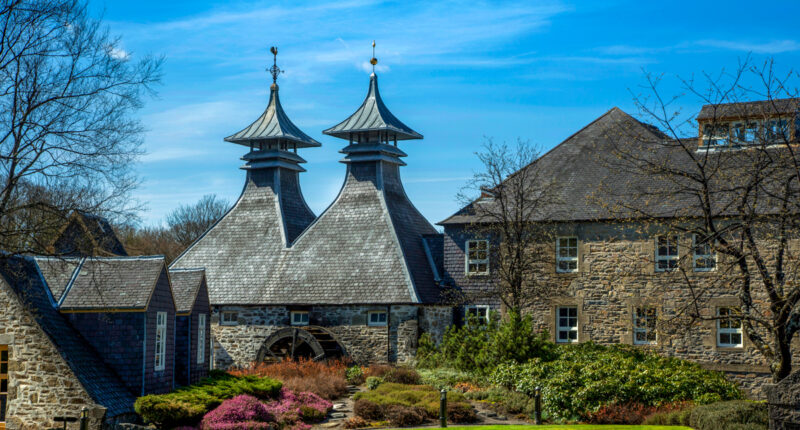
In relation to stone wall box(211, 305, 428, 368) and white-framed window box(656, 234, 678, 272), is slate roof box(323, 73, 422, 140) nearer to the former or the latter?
stone wall box(211, 305, 428, 368)

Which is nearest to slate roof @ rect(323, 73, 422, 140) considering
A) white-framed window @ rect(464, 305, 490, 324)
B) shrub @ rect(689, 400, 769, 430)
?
white-framed window @ rect(464, 305, 490, 324)

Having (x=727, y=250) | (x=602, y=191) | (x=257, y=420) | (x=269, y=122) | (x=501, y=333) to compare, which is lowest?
(x=257, y=420)

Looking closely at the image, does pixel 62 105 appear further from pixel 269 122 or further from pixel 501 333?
pixel 269 122

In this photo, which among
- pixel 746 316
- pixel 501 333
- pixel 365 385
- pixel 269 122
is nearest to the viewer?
pixel 746 316

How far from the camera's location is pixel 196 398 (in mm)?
21656

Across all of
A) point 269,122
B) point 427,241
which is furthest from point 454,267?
point 269,122

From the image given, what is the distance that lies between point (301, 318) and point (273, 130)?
32.4 feet

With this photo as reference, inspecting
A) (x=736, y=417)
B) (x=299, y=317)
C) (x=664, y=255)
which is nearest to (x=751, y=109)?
(x=664, y=255)

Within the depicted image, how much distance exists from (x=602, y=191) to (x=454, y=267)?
6.25 metres

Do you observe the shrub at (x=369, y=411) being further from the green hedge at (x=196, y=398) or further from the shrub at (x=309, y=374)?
the shrub at (x=309, y=374)

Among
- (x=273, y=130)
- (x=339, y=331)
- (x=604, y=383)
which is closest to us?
(x=604, y=383)

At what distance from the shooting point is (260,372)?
2952 centimetres

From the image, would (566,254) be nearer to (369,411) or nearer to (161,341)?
(369,411)

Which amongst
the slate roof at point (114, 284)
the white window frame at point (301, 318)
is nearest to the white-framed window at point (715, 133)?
the slate roof at point (114, 284)
